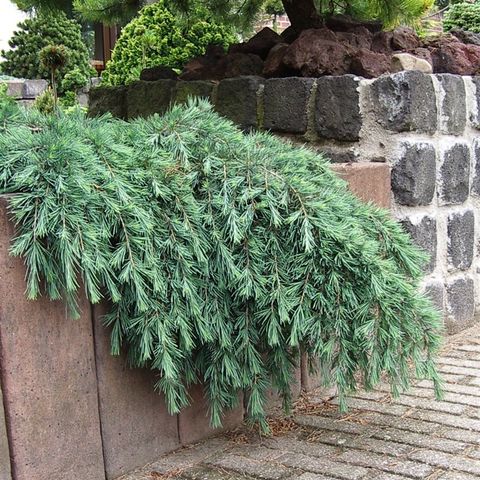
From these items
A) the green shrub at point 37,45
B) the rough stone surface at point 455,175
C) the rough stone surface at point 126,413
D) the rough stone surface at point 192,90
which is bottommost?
the rough stone surface at point 126,413

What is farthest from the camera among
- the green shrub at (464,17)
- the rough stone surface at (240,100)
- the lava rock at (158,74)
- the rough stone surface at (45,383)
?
the green shrub at (464,17)

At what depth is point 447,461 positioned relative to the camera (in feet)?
7.77

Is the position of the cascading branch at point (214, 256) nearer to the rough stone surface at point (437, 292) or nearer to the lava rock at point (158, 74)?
the rough stone surface at point (437, 292)

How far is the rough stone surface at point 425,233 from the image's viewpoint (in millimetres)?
3408

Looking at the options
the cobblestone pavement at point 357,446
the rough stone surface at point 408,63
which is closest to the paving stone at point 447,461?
the cobblestone pavement at point 357,446

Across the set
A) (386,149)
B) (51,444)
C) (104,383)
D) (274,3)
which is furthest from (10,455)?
(274,3)

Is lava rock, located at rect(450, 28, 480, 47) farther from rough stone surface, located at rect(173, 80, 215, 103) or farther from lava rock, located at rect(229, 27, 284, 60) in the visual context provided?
rough stone surface, located at rect(173, 80, 215, 103)

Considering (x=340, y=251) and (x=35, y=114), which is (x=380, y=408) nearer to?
(x=340, y=251)

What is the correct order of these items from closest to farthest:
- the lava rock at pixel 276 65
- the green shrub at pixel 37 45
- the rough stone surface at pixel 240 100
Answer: the rough stone surface at pixel 240 100 → the lava rock at pixel 276 65 → the green shrub at pixel 37 45

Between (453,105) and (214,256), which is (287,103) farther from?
(214,256)

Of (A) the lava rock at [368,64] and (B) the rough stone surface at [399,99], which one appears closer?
(B) the rough stone surface at [399,99]

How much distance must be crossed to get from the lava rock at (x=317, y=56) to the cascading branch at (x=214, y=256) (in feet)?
3.58

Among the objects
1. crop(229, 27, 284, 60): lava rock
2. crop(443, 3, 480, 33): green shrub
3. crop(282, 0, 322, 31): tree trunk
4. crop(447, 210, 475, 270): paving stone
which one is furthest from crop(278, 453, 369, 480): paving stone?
crop(443, 3, 480, 33): green shrub

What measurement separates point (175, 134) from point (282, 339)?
72 centimetres
